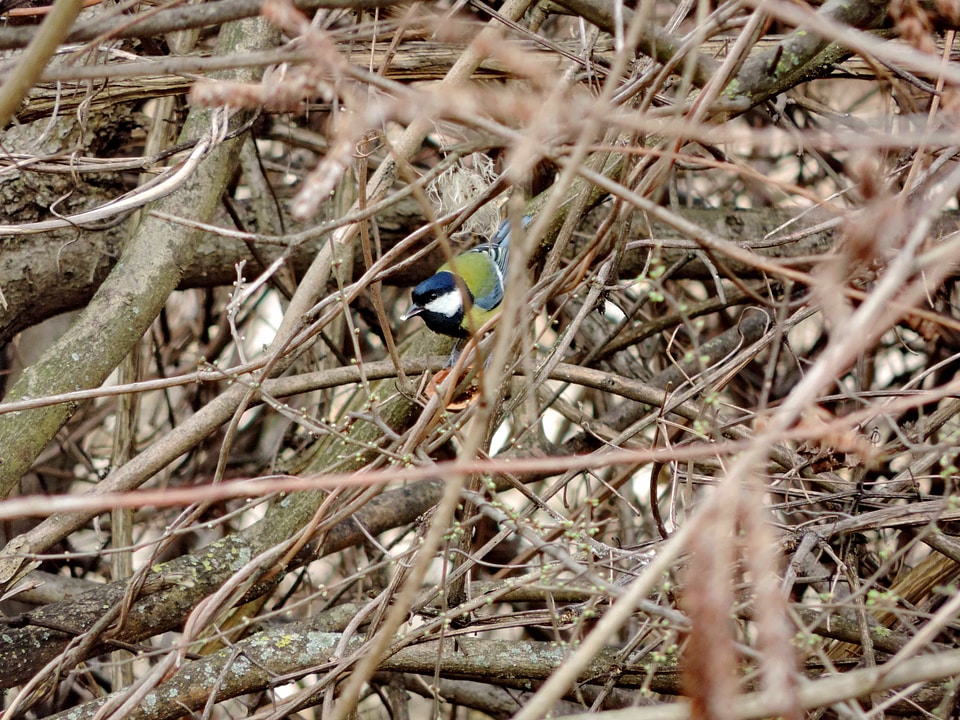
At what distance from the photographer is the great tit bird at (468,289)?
2.79 m

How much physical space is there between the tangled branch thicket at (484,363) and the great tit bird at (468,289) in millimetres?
161

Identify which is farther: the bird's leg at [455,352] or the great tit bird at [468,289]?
the great tit bird at [468,289]

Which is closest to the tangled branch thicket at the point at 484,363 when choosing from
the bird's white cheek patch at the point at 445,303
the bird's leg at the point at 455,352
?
the bird's leg at the point at 455,352

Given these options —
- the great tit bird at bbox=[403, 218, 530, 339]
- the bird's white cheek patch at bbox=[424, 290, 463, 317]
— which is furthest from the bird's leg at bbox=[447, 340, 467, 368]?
the bird's white cheek patch at bbox=[424, 290, 463, 317]

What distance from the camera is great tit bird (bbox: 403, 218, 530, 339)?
2.79 metres

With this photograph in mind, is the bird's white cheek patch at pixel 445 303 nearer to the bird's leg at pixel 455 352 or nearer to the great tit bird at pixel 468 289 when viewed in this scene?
the great tit bird at pixel 468 289

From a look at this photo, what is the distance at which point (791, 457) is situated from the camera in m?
2.00

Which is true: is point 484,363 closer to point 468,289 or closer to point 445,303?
point 468,289

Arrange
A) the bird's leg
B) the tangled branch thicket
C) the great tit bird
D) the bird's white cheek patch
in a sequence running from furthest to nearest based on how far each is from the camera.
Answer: the bird's white cheek patch < the great tit bird < the bird's leg < the tangled branch thicket

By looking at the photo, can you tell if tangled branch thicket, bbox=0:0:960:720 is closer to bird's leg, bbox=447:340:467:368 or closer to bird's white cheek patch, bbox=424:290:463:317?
bird's leg, bbox=447:340:467:368

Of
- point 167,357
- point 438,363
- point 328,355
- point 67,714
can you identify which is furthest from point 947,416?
point 167,357

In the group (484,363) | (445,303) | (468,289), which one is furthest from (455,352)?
(484,363)

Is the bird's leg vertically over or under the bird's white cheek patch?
over

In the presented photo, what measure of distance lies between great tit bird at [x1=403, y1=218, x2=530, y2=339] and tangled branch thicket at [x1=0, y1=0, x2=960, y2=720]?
0.53 ft
